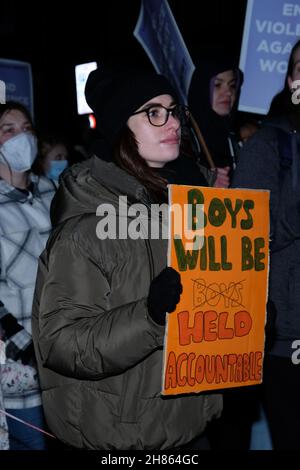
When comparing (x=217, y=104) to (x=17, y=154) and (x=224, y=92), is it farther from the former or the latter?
(x=17, y=154)

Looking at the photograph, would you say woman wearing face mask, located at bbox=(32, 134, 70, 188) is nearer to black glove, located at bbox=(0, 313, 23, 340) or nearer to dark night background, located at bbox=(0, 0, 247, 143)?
black glove, located at bbox=(0, 313, 23, 340)

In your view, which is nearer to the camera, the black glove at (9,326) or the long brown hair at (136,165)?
the long brown hair at (136,165)

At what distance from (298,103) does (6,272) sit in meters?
1.55

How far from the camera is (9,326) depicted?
3.55m

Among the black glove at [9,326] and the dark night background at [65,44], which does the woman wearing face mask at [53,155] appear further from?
the dark night background at [65,44]

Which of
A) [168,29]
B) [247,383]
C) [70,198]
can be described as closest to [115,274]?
[70,198]

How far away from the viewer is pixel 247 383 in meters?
2.70

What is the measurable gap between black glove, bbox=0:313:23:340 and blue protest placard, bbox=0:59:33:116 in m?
5.63

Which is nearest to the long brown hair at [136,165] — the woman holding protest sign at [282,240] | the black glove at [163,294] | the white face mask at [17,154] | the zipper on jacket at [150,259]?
the zipper on jacket at [150,259]

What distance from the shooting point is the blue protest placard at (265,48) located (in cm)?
477

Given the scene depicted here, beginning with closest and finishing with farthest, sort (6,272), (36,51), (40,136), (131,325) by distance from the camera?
(131,325), (6,272), (40,136), (36,51)

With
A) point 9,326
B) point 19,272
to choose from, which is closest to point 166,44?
point 19,272

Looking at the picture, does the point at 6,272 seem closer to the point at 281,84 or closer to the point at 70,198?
the point at 70,198

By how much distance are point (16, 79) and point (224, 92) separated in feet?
15.7
